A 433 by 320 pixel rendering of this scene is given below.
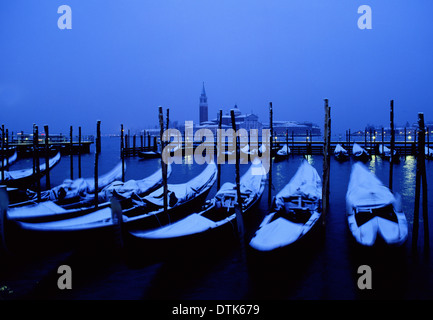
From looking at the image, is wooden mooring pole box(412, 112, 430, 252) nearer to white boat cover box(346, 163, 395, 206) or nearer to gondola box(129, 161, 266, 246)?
white boat cover box(346, 163, 395, 206)

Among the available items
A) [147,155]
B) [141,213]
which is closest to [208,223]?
[141,213]

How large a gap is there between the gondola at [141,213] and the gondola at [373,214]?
4.31 metres

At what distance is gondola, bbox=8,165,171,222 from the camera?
7016mm

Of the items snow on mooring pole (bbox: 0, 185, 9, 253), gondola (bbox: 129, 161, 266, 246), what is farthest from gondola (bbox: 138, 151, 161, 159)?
snow on mooring pole (bbox: 0, 185, 9, 253)

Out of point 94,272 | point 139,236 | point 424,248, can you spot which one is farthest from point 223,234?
point 424,248

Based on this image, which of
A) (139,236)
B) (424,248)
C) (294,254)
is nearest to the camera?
(139,236)

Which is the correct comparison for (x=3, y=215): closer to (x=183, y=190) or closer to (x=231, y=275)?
(x=231, y=275)

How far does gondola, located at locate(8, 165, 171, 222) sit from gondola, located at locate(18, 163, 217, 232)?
451 mm

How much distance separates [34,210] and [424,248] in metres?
8.56

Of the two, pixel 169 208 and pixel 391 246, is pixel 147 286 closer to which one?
pixel 169 208

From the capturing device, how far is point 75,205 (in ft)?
29.2

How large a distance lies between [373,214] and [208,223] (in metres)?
3.89

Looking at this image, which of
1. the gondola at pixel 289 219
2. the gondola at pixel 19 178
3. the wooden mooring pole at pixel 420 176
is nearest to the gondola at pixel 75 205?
the gondola at pixel 289 219
